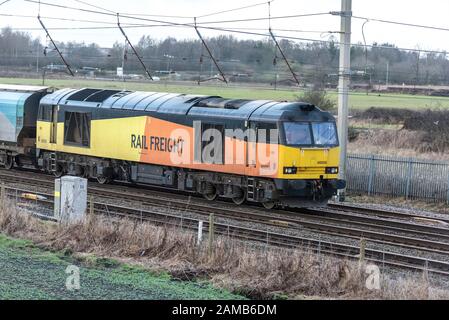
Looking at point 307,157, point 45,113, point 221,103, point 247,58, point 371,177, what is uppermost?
point 247,58

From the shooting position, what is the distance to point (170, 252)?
48.6 ft

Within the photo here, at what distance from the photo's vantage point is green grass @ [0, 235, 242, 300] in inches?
444

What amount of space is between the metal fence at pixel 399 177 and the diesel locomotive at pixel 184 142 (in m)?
5.16

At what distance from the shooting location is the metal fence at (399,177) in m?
27.6

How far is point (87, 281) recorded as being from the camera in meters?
12.3

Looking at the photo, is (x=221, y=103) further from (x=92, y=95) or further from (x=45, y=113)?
(x=45, y=113)

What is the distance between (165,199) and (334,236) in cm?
746

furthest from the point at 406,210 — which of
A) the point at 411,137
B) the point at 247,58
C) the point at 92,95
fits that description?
the point at 411,137

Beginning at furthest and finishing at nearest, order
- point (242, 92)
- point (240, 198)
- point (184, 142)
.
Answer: point (242, 92)
point (184, 142)
point (240, 198)

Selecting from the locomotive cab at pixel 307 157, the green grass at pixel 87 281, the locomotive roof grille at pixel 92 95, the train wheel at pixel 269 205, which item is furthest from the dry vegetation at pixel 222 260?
the locomotive roof grille at pixel 92 95

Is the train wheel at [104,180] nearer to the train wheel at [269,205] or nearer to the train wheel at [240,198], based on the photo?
the train wheel at [240,198]

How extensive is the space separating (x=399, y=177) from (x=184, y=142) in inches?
321

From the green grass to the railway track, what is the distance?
3628 millimetres
